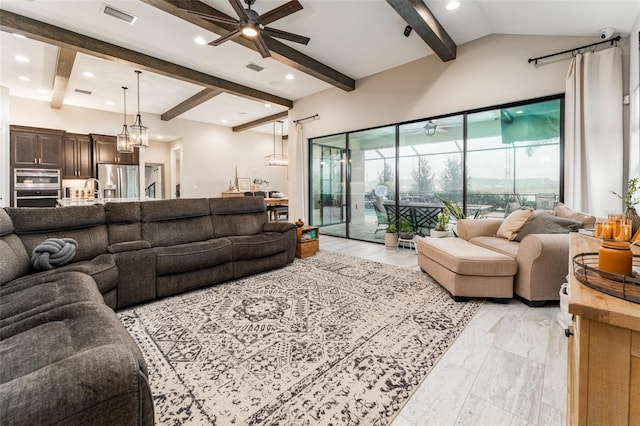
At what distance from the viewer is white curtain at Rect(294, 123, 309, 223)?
22.8 feet

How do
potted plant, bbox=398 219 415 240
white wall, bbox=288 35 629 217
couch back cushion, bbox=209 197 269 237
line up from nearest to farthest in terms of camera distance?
white wall, bbox=288 35 629 217 → couch back cushion, bbox=209 197 269 237 → potted plant, bbox=398 219 415 240

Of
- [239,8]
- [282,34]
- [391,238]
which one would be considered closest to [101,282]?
[239,8]

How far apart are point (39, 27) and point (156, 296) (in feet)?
12.3

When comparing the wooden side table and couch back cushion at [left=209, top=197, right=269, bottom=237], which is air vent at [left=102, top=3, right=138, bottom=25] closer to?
couch back cushion at [left=209, top=197, right=269, bottom=237]

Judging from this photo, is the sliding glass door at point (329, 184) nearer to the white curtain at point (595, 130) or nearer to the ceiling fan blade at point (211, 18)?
the ceiling fan blade at point (211, 18)

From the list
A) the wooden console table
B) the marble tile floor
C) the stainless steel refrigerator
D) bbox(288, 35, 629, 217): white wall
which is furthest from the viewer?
the stainless steel refrigerator

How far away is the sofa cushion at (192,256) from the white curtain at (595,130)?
419 cm

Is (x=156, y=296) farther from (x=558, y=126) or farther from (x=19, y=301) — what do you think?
(x=558, y=126)

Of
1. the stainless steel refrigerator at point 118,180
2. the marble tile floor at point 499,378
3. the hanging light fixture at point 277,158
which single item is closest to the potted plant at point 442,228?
the marble tile floor at point 499,378

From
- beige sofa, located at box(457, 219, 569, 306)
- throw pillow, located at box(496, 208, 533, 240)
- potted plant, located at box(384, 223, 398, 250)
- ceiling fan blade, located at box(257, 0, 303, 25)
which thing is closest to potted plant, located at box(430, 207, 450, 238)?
potted plant, located at box(384, 223, 398, 250)

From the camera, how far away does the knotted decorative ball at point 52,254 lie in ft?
7.52

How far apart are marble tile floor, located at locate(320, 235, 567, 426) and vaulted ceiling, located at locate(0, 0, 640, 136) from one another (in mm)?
3223

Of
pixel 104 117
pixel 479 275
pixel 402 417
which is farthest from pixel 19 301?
pixel 104 117

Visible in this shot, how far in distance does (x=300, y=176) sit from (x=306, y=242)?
279 centimetres
